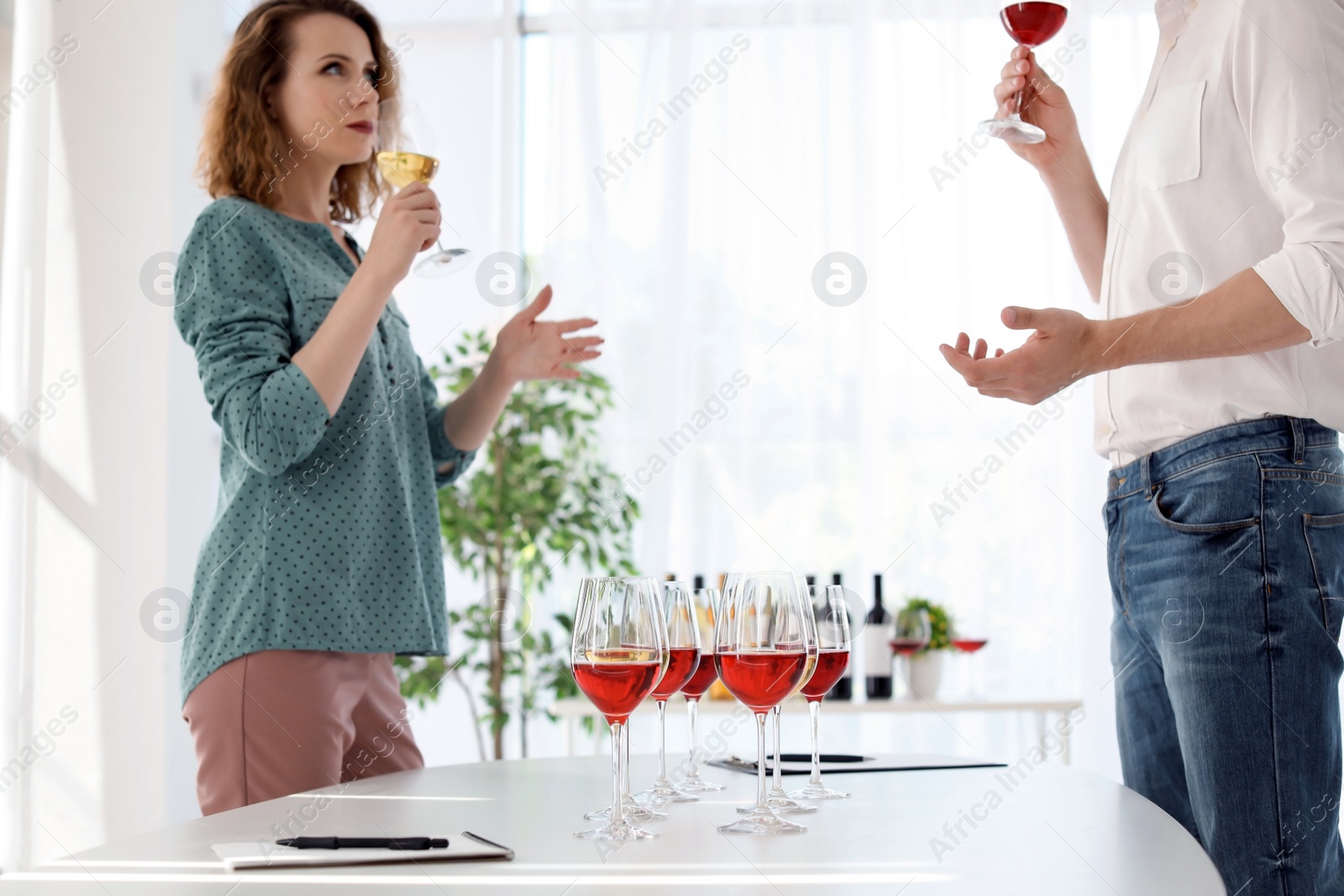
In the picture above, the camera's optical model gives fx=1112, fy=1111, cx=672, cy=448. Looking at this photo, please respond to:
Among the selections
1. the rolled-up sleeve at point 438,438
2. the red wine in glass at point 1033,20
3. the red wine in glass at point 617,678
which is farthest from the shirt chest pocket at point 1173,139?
the rolled-up sleeve at point 438,438

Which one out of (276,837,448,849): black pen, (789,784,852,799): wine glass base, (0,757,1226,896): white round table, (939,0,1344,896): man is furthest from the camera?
(939,0,1344,896): man

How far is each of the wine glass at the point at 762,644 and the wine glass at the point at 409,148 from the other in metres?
0.92

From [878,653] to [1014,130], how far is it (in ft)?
6.16

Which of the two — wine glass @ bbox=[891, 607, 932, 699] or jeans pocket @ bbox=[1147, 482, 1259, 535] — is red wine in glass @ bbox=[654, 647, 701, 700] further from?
wine glass @ bbox=[891, 607, 932, 699]

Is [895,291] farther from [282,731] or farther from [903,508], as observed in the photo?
[282,731]

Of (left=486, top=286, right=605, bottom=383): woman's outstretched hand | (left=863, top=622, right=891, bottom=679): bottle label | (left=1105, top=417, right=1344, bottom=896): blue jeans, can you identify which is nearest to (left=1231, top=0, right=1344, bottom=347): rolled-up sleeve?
(left=1105, top=417, right=1344, bottom=896): blue jeans

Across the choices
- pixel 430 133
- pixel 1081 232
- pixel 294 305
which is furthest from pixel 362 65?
pixel 1081 232

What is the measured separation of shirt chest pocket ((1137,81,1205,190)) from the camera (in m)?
1.35

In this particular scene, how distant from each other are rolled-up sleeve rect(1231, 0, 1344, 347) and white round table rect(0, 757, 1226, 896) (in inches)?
22.2

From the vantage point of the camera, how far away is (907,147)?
3.78 metres

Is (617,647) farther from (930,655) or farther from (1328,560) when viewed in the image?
(930,655)

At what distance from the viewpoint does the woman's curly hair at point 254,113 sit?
1.65 metres

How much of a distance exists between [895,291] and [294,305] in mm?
2558

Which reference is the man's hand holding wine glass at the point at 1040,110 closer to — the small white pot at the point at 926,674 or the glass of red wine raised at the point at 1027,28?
the glass of red wine raised at the point at 1027,28
